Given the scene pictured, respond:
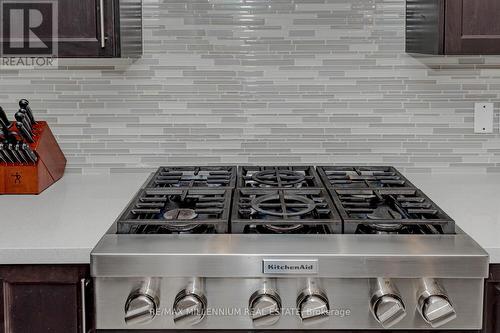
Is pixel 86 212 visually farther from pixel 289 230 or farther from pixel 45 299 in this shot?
pixel 289 230

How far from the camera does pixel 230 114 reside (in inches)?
82.7

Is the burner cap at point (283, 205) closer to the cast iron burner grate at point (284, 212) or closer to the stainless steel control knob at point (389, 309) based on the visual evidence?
the cast iron burner grate at point (284, 212)

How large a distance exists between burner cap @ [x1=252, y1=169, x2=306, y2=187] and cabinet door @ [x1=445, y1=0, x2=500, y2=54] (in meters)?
0.56

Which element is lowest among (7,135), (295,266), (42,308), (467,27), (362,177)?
(42,308)

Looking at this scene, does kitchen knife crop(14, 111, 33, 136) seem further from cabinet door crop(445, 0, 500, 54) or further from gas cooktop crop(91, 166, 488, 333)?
cabinet door crop(445, 0, 500, 54)

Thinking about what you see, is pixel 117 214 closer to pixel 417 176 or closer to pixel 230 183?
pixel 230 183

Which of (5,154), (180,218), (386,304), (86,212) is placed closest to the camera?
(386,304)

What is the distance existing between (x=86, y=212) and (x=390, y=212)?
2.62 feet

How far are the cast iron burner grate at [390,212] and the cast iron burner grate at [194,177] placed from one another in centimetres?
35

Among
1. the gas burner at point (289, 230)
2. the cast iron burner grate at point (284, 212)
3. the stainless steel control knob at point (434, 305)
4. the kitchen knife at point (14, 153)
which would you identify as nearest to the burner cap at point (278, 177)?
the cast iron burner grate at point (284, 212)

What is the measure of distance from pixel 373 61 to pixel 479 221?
74 centimetres

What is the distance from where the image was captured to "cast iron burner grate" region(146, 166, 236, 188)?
1819 mm

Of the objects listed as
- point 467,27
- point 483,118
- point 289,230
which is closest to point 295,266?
point 289,230

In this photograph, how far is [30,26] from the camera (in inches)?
67.3
